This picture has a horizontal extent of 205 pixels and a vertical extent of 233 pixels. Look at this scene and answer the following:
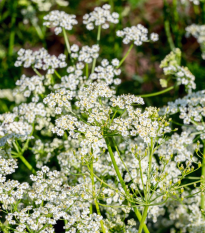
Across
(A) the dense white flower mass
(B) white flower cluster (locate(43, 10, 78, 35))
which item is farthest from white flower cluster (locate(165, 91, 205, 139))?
(B) white flower cluster (locate(43, 10, 78, 35))

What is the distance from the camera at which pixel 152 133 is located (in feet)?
6.08

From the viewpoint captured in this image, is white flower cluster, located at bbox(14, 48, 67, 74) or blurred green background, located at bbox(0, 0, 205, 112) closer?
white flower cluster, located at bbox(14, 48, 67, 74)

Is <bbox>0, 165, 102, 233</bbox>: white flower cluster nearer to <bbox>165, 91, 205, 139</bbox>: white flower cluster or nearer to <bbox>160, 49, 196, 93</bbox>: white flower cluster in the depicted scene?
<bbox>165, 91, 205, 139</bbox>: white flower cluster

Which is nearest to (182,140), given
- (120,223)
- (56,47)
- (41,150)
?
(120,223)

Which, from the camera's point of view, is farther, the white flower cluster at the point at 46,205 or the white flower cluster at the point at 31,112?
the white flower cluster at the point at 31,112

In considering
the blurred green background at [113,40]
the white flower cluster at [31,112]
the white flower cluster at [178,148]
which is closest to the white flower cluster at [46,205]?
the white flower cluster at [31,112]


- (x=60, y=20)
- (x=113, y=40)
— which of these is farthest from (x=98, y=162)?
(x=113, y=40)

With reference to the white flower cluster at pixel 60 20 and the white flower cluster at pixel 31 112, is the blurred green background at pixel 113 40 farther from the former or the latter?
the white flower cluster at pixel 31 112

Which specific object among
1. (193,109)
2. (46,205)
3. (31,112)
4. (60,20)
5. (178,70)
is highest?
(60,20)

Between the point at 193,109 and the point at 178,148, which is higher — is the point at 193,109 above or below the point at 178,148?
A: above

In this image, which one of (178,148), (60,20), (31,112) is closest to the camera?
(178,148)

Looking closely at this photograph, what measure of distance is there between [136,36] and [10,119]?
4.26ft

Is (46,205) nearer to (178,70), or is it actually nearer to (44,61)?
(44,61)

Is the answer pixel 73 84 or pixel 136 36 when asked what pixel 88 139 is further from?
pixel 136 36
